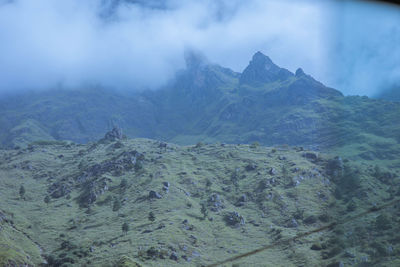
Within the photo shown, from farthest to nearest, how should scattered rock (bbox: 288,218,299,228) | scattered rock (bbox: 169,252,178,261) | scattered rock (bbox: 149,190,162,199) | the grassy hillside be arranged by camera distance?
scattered rock (bbox: 149,190,162,199), scattered rock (bbox: 288,218,299,228), scattered rock (bbox: 169,252,178,261), the grassy hillside

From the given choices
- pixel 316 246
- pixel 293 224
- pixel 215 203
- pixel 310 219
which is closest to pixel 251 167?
pixel 215 203

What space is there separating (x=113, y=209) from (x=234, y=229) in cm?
3869

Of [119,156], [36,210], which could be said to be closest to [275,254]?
[36,210]

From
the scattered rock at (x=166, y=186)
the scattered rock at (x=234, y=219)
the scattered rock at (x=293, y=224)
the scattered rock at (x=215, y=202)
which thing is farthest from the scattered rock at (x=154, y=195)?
the scattered rock at (x=293, y=224)

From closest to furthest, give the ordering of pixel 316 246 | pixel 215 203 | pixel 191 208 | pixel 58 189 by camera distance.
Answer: pixel 316 246 → pixel 191 208 → pixel 215 203 → pixel 58 189

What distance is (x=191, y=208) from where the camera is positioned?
11362 cm

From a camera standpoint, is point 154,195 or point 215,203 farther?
point 154,195

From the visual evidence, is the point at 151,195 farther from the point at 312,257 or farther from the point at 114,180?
the point at 312,257

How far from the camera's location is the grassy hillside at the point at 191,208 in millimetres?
75812

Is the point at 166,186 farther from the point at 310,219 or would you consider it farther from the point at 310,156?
the point at 310,156

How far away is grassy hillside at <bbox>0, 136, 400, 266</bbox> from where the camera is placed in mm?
75812

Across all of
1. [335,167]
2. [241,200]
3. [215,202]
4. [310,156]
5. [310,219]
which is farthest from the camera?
[310,156]

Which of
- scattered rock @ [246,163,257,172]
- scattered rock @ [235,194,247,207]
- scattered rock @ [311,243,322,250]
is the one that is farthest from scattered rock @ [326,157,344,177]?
scattered rock @ [311,243,322,250]

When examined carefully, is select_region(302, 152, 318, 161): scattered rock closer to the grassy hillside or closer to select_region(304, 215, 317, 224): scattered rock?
the grassy hillside
